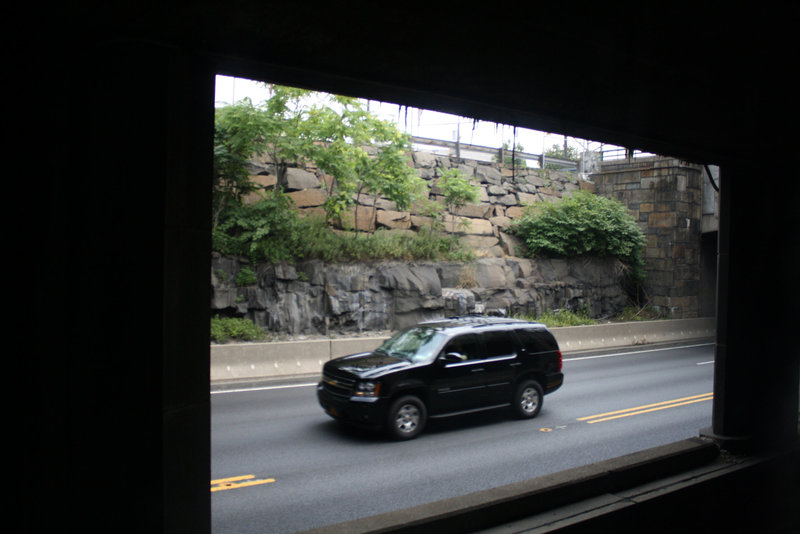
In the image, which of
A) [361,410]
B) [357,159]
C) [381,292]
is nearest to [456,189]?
[357,159]

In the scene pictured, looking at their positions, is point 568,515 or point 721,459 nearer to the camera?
point 568,515

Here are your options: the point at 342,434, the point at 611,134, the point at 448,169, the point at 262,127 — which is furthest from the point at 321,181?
the point at 611,134

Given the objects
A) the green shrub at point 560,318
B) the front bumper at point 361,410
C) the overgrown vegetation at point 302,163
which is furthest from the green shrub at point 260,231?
the green shrub at point 560,318

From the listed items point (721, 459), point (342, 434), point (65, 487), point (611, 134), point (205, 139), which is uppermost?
point (611, 134)

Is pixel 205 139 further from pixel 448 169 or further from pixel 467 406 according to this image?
pixel 448 169

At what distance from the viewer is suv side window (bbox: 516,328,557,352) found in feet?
35.6

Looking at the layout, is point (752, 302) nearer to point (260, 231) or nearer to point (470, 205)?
point (260, 231)

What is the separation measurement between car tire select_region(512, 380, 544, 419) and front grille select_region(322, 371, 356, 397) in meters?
3.55

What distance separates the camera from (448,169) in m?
24.5

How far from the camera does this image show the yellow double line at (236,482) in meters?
7.29

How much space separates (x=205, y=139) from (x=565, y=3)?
2.51m

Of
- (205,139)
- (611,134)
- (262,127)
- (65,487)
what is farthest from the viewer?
(262,127)

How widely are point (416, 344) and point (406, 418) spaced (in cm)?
143

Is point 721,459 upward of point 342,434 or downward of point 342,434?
upward
